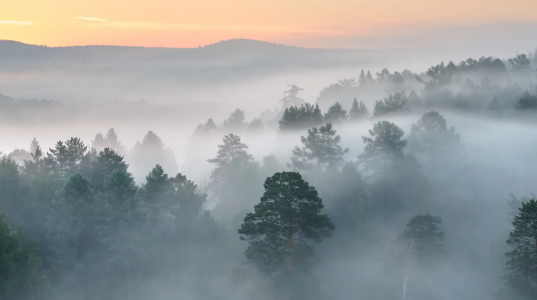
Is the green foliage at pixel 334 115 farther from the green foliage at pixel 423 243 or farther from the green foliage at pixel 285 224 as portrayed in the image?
the green foliage at pixel 285 224

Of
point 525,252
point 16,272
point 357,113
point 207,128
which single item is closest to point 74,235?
point 16,272

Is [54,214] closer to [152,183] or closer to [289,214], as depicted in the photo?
[152,183]

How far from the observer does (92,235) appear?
51281 millimetres

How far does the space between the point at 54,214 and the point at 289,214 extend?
25058mm

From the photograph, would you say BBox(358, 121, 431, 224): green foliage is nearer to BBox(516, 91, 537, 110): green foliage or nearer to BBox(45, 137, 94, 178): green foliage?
BBox(516, 91, 537, 110): green foliage

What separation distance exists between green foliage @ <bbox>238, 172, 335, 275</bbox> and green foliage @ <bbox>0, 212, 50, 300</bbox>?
1537cm

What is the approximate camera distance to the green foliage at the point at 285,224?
4041cm

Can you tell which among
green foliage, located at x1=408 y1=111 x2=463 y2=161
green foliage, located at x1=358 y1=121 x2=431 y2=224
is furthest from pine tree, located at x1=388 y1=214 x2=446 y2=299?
green foliage, located at x1=408 y1=111 x2=463 y2=161

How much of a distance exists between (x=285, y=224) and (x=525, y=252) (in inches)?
633

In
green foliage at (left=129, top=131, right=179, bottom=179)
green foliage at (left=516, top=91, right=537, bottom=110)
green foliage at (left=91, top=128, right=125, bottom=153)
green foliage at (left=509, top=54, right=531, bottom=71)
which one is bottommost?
green foliage at (left=129, top=131, right=179, bottom=179)

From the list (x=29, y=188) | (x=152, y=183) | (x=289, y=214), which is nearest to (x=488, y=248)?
(x=289, y=214)

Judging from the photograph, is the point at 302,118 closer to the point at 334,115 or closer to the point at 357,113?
the point at 334,115

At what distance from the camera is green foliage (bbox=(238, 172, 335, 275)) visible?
40.4 m

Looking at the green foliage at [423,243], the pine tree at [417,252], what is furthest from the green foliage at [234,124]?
the green foliage at [423,243]
